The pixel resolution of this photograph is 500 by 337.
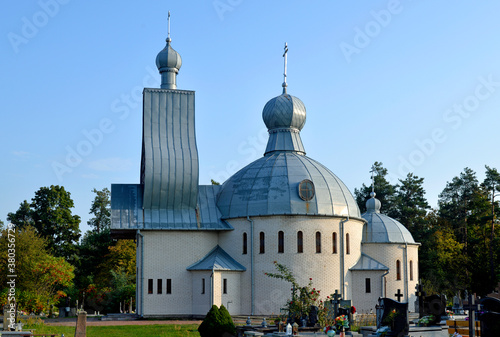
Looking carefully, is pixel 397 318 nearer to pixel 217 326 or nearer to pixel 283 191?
pixel 217 326

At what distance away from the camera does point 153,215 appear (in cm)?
3703

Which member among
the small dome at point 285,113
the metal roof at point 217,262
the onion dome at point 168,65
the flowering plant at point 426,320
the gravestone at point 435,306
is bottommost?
the flowering plant at point 426,320

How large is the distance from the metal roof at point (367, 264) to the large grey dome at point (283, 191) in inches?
105

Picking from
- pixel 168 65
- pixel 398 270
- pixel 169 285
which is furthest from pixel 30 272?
pixel 398 270

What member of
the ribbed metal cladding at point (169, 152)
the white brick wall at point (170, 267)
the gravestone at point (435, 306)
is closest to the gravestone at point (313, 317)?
the gravestone at point (435, 306)

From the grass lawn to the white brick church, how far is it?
5362mm

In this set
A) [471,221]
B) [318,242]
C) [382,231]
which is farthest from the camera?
[471,221]

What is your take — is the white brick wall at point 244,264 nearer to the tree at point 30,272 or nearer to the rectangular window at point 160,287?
the rectangular window at point 160,287

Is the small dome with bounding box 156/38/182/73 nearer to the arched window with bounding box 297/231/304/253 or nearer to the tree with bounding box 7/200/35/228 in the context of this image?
the arched window with bounding box 297/231/304/253

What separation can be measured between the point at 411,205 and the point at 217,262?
35.3 meters

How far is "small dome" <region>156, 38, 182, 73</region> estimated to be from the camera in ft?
131

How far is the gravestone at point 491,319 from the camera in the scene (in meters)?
17.6

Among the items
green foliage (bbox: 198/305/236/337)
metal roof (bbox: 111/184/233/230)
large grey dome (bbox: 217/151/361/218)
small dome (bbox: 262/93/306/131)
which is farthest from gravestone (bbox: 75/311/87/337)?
small dome (bbox: 262/93/306/131)

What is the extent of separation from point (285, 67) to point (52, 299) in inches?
889
